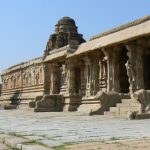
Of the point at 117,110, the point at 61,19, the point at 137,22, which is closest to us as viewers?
the point at 117,110

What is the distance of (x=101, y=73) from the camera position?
78.9ft

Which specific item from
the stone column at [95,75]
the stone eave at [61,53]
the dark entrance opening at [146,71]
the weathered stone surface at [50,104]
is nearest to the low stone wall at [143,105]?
the dark entrance opening at [146,71]

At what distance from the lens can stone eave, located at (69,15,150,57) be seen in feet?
49.8

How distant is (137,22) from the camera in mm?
16594

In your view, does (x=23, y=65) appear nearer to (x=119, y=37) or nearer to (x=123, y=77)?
(x=123, y=77)

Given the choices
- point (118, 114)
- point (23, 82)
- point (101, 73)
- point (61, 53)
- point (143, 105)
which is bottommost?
point (118, 114)

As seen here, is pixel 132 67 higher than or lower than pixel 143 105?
higher

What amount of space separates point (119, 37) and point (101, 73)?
7.55 metres

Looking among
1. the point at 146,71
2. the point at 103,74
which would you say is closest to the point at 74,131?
the point at 146,71

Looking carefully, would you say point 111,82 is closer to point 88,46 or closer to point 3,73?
point 88,46

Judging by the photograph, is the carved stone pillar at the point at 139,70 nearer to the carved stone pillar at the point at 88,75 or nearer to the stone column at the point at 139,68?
the stone column at the point at 139,68

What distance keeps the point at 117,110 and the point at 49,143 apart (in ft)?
29.9

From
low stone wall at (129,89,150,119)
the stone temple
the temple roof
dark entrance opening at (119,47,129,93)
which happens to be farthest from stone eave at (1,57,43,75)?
low stone wall at (129,89,150,119)

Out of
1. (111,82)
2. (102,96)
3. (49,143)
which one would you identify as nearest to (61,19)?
(111,82)
